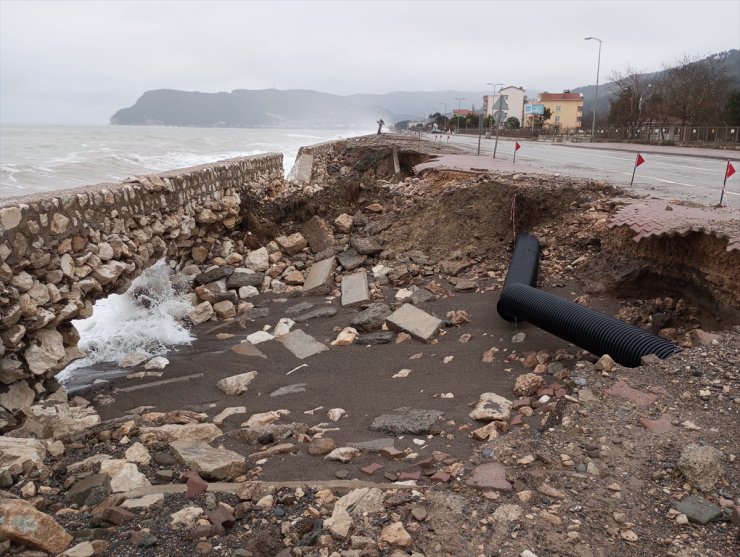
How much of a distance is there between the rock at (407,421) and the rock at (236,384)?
5.30ft

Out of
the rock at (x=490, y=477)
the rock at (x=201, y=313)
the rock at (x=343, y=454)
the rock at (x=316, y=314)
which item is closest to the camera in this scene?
the rock at (x=490, y=477)

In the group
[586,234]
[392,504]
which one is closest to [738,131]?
[586,234]

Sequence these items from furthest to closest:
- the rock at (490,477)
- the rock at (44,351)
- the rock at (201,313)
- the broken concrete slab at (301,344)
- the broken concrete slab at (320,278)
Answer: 1. the broken concrete slab at (320,278)
2. the rock at (201,313)
3. the broken concrete slab at (301,344)
4. the rock at (44,351)
5. the rock at (490,477)

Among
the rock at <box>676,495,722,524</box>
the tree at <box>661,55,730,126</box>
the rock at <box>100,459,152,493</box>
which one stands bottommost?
the rock at <box>100,459,152,493</box>

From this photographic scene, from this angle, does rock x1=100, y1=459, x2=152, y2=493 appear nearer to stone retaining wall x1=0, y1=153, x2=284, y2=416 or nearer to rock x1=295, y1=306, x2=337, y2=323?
stone retaining wall x1=0, y1=153, x2=284, y2=416

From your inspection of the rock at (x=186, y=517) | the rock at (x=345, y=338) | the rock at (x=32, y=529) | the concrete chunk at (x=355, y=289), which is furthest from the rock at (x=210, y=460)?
the concrete chunk at (x=355, y=289)

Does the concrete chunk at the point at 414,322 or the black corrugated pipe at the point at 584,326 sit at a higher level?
the black corrugated pipe at the point at 584,326

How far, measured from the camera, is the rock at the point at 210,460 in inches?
143

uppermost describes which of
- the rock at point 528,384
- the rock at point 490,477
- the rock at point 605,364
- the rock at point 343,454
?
the rock at point 605,364

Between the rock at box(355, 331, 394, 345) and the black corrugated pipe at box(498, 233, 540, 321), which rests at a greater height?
the black corrugated pipe at box(498, 233, 540, 321)

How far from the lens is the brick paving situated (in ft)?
20.0

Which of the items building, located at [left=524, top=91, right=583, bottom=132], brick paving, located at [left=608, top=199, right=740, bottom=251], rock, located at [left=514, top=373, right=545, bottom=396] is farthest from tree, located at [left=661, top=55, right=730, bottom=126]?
building, located at [left=524, top=91, right=583, bottom=132]

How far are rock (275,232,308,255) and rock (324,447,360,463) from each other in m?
6.34

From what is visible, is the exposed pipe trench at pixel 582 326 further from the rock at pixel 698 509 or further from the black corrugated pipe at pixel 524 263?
the rock at pixel 698 509
